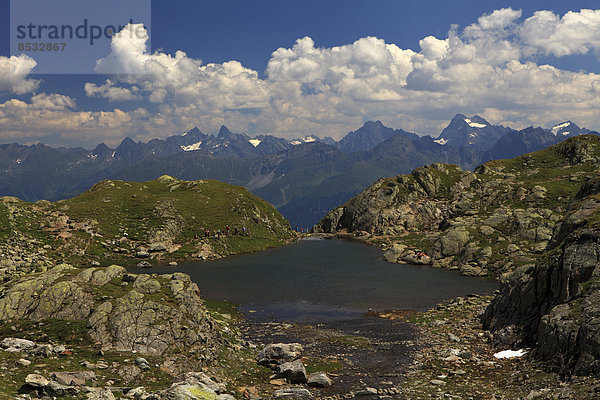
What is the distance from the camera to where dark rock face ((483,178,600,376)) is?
2980 centimetres

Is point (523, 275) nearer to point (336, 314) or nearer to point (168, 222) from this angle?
point (336, 314)

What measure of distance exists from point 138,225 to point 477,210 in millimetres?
125573

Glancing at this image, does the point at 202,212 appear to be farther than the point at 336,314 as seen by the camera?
Yes

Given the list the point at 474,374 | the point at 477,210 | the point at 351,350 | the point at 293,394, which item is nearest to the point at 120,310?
the point at 293,394

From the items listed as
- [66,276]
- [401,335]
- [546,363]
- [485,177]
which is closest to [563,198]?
[485,177]

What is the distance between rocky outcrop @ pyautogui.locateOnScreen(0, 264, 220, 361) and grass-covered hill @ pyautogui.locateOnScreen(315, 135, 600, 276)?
75583 mm

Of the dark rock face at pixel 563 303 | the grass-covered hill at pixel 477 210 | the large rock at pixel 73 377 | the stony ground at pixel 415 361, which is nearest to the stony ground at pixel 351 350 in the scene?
the stony ground at pixel 415 361

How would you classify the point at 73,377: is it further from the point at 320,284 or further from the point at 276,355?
the point at 320,284

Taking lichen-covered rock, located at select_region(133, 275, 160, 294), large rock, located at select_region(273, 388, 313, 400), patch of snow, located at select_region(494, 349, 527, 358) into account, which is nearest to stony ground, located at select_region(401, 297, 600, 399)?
patch of snow, located at select_region(494, 349, 527, 358)

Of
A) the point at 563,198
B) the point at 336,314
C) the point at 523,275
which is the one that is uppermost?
the point at 563,198

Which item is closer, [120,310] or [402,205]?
[120,310]

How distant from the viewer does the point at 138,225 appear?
127 m

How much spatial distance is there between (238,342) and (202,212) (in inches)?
4068

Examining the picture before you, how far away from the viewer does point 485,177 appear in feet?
590
